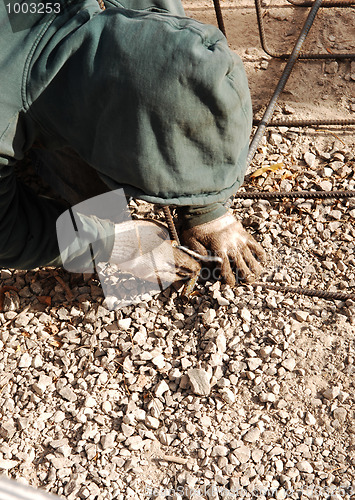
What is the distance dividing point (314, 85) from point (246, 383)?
1.52m

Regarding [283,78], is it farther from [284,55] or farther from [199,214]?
[199,214]

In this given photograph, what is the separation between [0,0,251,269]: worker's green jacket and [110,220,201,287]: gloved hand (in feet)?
1.80

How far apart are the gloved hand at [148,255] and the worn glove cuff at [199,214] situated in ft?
0.30

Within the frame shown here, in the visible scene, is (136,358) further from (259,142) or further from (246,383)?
(259,142)

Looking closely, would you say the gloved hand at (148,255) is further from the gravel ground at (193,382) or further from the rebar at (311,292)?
the rebar at (311,292)

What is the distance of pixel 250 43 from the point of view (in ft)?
9.36

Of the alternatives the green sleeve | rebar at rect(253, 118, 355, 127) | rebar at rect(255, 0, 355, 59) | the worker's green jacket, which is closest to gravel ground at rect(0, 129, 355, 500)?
the green sleeve

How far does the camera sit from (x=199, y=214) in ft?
6.08

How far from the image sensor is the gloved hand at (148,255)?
1869 mm

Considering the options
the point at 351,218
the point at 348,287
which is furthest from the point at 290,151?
the point at 348,287

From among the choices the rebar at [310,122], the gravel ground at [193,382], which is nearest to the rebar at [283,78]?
the rebar at [310,122]

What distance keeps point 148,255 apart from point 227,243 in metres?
0.27

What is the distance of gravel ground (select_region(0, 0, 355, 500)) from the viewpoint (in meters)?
1.53

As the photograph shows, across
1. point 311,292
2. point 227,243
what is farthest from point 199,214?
point 311,292
